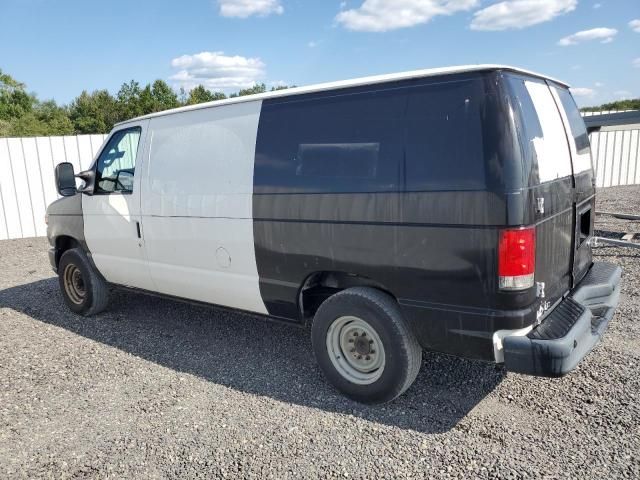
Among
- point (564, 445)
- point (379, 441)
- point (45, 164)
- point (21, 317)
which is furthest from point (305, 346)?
point (45, 164)

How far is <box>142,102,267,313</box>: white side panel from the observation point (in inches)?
159

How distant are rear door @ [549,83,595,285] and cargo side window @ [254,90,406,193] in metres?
1.44

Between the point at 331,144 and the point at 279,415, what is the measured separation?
195 cm

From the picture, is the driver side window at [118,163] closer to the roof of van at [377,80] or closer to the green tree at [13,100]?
the roof of van at [377,80]

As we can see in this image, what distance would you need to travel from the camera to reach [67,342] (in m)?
5.18

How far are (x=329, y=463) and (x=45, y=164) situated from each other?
451 inches

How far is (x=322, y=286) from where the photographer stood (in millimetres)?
3973

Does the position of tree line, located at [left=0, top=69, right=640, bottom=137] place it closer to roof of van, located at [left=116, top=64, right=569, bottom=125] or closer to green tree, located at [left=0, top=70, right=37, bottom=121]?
green tree, located at [left=0, top=70, right=37, bottom=121]

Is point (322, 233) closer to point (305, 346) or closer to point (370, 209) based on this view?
point (370, 209)

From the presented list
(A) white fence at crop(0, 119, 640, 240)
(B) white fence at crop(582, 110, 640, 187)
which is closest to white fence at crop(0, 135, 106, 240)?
(A) white fence at crop(0, 119, 640, 240)

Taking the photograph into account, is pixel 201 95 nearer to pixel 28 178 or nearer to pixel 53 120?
pixel 53 120

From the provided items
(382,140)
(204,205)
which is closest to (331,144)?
(382,140)

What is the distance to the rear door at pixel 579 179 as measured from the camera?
146 inches

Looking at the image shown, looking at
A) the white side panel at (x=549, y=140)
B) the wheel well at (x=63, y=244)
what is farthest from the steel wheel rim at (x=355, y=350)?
the wheel well at (x=63, y=244)
